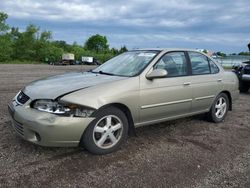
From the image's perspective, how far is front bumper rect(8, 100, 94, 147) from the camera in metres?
3.70

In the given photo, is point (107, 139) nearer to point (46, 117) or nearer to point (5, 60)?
point (46, 117)

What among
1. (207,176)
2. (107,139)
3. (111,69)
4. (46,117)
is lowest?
(207,176)

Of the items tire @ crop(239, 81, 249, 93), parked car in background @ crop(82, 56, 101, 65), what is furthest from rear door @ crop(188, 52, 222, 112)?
parked car in background @ crop(82, 56, 101, 65)

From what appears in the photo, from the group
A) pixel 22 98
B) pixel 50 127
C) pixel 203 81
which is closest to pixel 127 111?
pixel 50 127

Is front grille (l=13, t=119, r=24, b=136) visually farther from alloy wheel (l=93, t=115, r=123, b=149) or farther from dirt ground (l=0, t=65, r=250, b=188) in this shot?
alloy wheel (l=93, t=115, r=123, b=149)

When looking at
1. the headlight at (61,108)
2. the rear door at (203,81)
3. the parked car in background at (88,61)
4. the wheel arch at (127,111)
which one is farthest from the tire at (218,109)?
the parked car in background at (88,61)

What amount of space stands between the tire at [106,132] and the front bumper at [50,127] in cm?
13

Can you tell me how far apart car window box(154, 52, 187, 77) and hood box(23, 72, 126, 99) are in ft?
2.92

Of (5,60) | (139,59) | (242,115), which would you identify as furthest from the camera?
(5,60)

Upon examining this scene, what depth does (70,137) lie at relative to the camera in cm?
381

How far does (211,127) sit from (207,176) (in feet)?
7.63

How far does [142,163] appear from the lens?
12.9 ft

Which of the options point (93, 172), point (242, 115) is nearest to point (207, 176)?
point (93, 172)

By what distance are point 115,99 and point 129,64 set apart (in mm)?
1112
